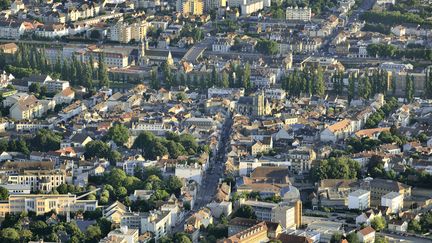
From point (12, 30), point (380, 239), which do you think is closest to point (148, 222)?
point (380, 239)

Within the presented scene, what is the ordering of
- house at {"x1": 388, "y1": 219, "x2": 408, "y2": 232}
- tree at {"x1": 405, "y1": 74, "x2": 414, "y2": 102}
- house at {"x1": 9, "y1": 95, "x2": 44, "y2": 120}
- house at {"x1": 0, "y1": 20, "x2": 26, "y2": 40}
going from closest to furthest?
house at {"x1": 388, "y1": 219, "x2": 408, "y2": 232}, house at {"x1": 9, "y1": 95, "x2": 44, "y2": 120}, tree at {"x1": 405, "y1": 74, "x2": 414, "y2": 102}, house at {"x1": 0, "y1": 20, "x2": 26, "y2": 40}

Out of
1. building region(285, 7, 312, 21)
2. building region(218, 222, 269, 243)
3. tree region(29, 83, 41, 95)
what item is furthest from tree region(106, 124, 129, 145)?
building region(285, 7, 312, 21)

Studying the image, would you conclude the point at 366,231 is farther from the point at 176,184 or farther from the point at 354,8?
the point at 354,8

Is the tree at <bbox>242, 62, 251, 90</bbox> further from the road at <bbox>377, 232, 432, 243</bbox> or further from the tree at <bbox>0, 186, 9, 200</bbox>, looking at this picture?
the road at <bbox>377, 232, 432, 243</bbox>

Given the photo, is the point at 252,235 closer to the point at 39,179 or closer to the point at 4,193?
the point at 4,193

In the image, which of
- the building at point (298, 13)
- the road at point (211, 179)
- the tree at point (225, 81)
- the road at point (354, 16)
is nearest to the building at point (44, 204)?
the road at point (211, 179)

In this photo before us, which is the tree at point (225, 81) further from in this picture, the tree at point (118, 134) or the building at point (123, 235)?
the building at point (123, 235)

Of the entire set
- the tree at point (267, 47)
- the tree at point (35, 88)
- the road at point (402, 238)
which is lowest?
the road at point (402, 238)
